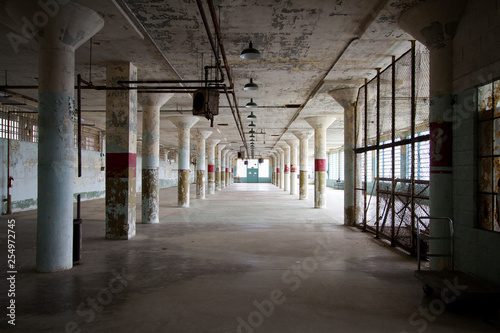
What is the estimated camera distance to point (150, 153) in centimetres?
1072

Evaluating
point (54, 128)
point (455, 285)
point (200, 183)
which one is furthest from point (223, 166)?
point (455, 285)

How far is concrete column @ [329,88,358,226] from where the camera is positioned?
10789mm

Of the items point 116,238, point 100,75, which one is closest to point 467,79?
point 116,238

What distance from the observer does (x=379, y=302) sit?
4.37 meters

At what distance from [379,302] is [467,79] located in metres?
3.59

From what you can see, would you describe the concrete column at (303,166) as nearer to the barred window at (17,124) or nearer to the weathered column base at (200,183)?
the weathered column base at (200,183)

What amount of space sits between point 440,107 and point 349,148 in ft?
18.0

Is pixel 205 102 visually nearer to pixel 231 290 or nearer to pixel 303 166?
pixel 231 290

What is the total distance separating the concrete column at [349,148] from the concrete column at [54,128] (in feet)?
25.7

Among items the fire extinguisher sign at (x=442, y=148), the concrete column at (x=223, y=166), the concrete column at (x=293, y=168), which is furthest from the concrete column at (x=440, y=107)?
the concrete column at (x=223, y=166)

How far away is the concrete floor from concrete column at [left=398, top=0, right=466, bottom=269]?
3.94ft

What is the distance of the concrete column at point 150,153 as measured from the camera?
10.7 meters

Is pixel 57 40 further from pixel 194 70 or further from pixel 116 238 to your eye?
pixel 116 238

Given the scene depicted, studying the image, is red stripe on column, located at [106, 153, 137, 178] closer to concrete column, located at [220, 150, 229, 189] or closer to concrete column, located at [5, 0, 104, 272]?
concrete column, located at [5, 0, 104, 272]
